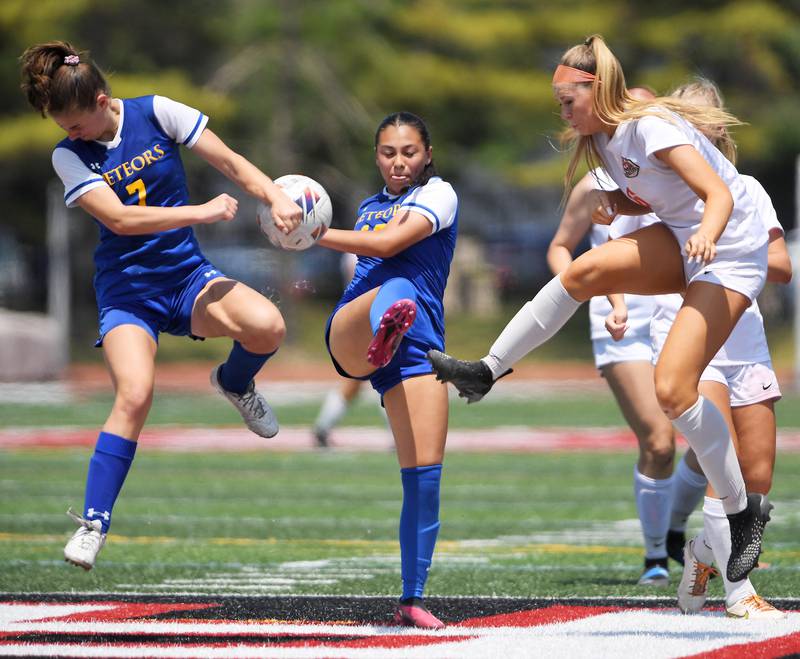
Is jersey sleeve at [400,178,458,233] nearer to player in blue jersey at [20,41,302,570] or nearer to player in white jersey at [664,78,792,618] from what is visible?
player in blue jersey at [20,41,302,570]

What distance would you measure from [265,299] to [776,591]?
2.52 m

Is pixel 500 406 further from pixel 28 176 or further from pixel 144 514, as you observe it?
pixel 28 176

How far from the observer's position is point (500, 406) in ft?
69.2

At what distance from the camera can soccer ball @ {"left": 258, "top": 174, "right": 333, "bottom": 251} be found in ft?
19.1

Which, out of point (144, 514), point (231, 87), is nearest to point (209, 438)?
point (144, 514)

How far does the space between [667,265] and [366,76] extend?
31.8m

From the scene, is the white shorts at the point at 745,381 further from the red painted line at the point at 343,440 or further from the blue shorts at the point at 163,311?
the red painted line at the point at 343,440

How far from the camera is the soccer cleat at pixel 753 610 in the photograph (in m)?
5.75

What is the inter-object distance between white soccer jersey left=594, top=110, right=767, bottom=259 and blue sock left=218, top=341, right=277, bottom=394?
179cm

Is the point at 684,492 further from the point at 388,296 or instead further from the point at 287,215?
the point at 287,215

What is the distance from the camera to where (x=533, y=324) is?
19.0 feet

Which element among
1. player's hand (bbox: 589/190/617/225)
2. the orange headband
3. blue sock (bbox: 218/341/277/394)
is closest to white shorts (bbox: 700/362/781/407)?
player's hand (bbox: 589/190/617/225)

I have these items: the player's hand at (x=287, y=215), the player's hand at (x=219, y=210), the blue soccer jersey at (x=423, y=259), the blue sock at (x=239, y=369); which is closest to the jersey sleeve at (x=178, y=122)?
the player's hand at (x=219, y=210)

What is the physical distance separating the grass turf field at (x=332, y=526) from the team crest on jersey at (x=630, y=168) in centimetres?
198
